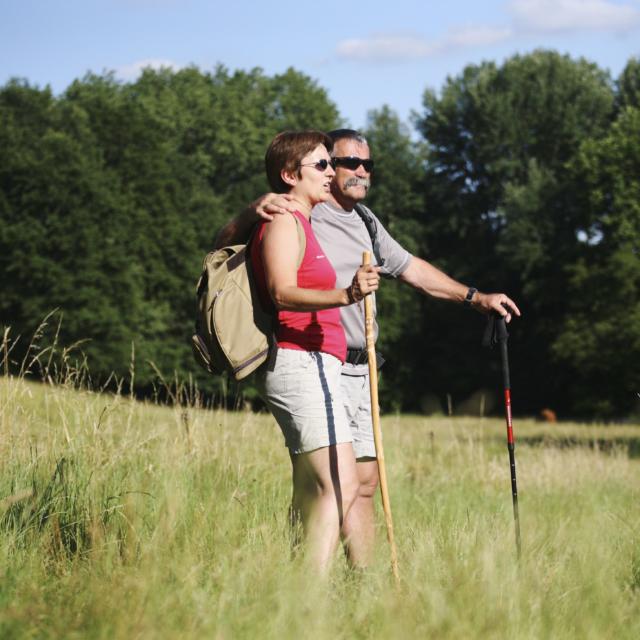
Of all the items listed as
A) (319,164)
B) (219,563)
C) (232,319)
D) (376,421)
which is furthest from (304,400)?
(319,164)

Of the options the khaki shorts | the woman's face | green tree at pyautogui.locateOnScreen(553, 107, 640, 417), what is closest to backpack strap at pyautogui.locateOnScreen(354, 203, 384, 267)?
the khaki shorts

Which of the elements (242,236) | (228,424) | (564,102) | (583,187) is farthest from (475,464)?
(564,102)

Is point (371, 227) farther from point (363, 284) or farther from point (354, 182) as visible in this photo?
point (363, 284)

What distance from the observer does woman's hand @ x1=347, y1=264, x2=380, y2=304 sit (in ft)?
13.3

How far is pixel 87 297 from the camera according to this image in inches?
1435

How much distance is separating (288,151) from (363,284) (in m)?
0.83

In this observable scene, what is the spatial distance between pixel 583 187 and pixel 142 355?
56.9ft

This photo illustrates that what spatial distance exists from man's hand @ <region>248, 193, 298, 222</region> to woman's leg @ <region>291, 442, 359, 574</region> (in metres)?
0.95

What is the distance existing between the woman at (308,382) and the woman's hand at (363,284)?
18 cm

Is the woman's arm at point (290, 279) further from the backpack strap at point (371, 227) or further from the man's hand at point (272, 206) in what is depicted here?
the backpack strap at point (371, 227)

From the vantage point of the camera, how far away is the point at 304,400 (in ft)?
14.2

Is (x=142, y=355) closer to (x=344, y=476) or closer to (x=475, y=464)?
(x=475, y=464)

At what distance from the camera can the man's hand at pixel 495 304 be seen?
5383 mm

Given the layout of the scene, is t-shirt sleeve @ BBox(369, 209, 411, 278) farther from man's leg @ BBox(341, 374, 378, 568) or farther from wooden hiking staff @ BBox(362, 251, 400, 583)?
wooden hiking staff @ BBox(362, 251, 400, 583)
